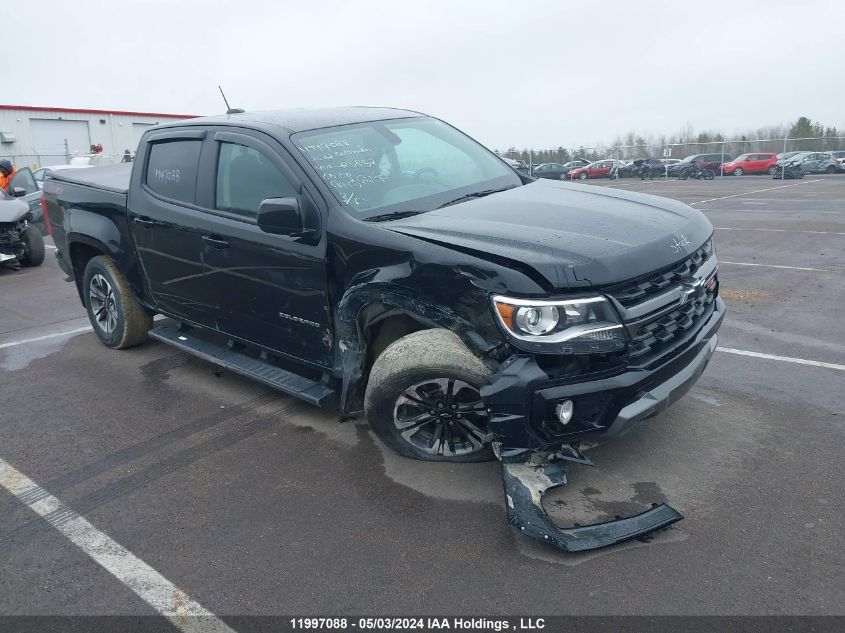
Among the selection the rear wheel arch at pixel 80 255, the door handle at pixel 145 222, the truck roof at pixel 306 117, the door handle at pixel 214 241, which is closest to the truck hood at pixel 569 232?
the truck roof at pixel 306 117

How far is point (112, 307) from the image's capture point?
5.94 metres

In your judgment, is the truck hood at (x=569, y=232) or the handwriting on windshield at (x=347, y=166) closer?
the truck hood at (x=569, y=232)

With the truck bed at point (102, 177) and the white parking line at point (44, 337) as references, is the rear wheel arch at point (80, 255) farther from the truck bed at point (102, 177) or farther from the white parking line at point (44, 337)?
the white parking line at point (44, 337)

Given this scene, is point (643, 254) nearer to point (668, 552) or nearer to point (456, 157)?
point (668, 552)

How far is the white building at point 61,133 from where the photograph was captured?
1204 inches

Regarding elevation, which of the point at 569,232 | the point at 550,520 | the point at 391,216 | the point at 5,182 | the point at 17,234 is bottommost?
the point at 550,520

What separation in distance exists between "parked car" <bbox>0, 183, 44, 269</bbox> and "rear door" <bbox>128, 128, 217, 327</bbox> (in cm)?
620

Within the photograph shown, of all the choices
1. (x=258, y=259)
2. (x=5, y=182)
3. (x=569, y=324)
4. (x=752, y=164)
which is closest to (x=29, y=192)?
(x=5, y=182)

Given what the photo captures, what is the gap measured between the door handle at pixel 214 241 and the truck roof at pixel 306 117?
75 cm

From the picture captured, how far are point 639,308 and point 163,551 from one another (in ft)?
8.00

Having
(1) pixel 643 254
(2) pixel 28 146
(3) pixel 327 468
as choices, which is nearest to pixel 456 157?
(1) pixel 643 254

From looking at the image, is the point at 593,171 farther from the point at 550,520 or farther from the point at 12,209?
the point at 550,520

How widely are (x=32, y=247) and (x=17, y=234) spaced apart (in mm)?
274

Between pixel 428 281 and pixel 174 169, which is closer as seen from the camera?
pixel 428 281
